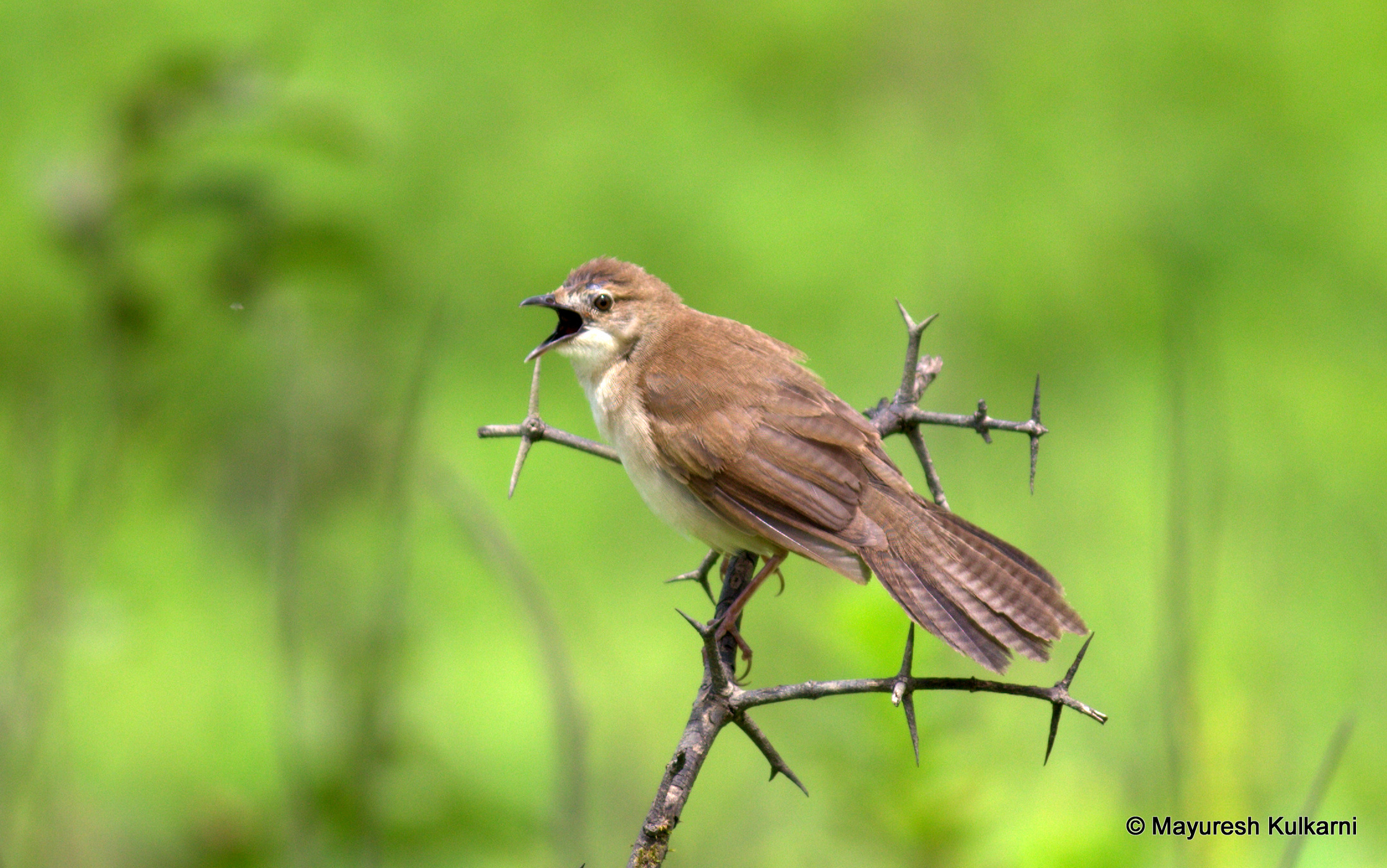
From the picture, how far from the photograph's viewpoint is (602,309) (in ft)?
11.8

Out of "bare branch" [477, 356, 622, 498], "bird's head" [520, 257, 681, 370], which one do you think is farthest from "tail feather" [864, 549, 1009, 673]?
"bird's head" [520, 257, 681, 370]

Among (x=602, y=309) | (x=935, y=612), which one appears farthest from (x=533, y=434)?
(x=602, y=309)

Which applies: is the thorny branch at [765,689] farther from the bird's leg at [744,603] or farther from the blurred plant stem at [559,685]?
the bird's leg at [744,603]

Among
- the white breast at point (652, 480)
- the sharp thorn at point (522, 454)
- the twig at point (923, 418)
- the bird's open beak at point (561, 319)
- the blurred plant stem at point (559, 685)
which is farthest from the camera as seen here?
the bird's open beak at point (561, 319)

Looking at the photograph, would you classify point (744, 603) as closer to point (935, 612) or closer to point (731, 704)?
point (935, 612)

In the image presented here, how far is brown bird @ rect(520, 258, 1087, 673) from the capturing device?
2.79m

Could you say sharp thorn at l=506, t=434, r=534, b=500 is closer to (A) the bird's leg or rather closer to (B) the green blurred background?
(B) the green blurred background

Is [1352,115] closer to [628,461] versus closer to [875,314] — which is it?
[875,314]

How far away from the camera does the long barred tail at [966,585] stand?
2703 mm

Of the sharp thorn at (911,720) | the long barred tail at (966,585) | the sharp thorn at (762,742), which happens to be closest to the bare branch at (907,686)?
the sharp thorn at (911,720)

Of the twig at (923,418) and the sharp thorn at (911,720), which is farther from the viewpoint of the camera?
the twig at (923,418)

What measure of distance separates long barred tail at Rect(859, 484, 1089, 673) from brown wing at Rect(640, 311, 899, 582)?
2.6 inches

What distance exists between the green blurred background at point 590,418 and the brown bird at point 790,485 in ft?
0.59

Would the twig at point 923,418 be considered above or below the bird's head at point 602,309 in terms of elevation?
below
